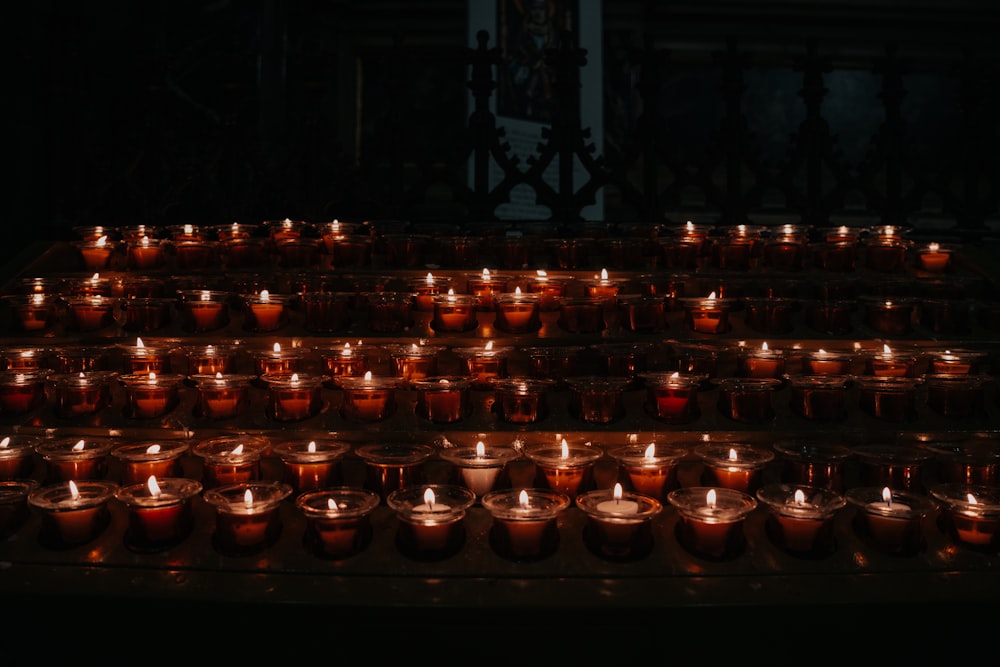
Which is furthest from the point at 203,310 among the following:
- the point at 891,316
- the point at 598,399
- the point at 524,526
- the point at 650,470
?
the point at 891,316

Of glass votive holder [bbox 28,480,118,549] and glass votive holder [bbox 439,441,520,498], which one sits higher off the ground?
glass votive holder [bbox 439,441,520,498]

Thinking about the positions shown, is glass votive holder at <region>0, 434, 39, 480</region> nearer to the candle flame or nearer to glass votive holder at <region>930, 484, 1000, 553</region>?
the candle flame

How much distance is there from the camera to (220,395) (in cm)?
267

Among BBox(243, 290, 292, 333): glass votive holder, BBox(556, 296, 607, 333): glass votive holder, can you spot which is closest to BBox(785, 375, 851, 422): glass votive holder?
BBox(556, 296, 607, 333): glass votive holder

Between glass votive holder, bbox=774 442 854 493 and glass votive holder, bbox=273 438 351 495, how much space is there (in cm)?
121

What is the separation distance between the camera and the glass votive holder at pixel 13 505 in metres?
2.29

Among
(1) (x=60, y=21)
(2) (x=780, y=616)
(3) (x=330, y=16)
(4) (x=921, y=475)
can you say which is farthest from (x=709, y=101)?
(2) (x=780, y=616)

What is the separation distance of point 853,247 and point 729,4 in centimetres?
591

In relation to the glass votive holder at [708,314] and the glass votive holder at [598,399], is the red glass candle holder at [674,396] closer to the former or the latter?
the glass votive holder at [598,399]

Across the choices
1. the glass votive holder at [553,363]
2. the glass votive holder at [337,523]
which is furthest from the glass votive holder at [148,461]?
the glass votive holder at [553,363]

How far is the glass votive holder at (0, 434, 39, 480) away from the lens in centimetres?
244

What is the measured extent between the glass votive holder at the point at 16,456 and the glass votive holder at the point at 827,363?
2.32 m

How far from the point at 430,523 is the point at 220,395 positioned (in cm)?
88

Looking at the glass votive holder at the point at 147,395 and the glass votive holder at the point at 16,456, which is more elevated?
the glass votive holder at the point at 147,395
